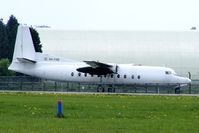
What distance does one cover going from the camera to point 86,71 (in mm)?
59750

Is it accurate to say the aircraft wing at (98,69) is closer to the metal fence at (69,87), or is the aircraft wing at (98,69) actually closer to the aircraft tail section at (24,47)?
the metal fence at (69,87)

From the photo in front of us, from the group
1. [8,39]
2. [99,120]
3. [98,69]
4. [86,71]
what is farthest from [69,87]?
[99,120]

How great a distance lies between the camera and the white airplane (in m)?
59.3

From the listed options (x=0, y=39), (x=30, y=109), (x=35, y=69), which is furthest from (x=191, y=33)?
(x=30, y=109)

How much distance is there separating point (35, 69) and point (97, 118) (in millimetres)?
38847

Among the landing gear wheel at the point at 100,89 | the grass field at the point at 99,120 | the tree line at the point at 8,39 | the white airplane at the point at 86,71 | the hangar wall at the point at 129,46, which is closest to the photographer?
the grass field at the point at 99,120

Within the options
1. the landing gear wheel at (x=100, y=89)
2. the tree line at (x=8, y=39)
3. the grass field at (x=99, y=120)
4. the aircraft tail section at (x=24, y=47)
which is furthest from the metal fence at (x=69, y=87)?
the grass field at (x=99, y=120)

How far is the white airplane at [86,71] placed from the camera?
2334 inches

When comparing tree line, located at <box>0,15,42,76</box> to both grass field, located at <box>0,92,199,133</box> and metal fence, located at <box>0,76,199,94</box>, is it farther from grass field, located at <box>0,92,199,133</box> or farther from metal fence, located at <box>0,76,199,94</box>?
grass field, located at <box>0,92,199,133</box>

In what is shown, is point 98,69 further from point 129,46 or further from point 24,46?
point 129,46

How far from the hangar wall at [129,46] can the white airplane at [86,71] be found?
15757mm

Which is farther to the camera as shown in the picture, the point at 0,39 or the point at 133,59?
the point at 0,39

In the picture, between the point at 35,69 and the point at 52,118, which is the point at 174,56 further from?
the point at 52,118

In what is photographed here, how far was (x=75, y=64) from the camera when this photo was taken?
62.3 meters
